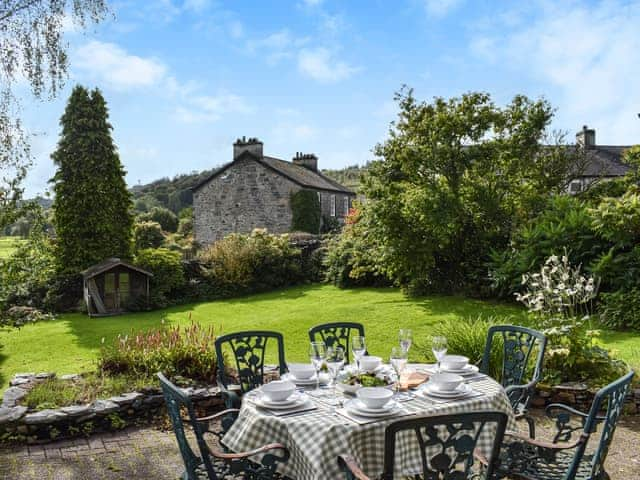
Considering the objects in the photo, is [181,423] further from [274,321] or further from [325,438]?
[274,321]

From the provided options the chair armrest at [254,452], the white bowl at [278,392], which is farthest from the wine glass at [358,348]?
the chair armrest at [254,452]

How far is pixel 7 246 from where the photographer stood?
838 centimetres

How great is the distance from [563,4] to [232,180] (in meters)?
22.1

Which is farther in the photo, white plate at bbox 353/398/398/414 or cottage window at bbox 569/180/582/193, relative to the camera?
cottage window at bbox 569/180/582/193

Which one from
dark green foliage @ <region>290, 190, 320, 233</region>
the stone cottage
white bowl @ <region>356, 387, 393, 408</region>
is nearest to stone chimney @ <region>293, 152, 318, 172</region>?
the stone cottage

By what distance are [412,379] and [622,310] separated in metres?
7.85

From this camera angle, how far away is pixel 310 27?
350 inches

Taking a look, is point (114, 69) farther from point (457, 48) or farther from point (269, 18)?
point (457, 48)

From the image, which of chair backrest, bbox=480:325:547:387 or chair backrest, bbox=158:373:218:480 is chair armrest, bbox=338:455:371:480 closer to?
chair backrest, bbox=158:373:218:480

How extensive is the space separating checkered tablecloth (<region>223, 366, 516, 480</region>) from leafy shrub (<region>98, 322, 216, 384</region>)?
11.6ft

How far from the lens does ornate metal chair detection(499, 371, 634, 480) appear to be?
2.96 meters

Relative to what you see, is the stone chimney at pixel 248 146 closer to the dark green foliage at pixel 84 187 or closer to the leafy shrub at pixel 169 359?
the dark green foliage at pixel 84 187

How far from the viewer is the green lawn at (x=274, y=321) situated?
921 centimetres

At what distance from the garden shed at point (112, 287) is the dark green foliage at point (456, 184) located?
22.9 ft
